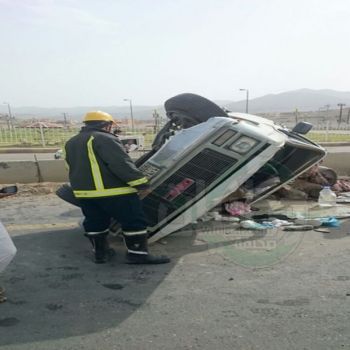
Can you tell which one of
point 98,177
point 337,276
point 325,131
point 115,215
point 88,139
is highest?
point 88,139

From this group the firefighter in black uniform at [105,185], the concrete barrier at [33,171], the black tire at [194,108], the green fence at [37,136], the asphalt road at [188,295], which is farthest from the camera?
the green fence at [37,136]

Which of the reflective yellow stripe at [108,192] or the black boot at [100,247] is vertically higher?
the reflective yellow stripe at [108,192]

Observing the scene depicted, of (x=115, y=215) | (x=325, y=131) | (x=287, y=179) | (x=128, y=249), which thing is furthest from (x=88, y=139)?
(x=325, y=131)

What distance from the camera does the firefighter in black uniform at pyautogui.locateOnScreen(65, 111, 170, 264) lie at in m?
4.30

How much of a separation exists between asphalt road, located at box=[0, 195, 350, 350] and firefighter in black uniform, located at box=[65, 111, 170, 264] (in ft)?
0.77

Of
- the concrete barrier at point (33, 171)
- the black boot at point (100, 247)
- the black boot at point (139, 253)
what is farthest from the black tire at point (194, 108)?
the concrete barrier at point (33, 171)

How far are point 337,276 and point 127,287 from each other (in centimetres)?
180

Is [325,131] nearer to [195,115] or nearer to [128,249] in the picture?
[195,115]

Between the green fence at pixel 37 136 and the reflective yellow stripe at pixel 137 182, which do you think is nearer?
the reflective yellow stripe at pixel 137 182

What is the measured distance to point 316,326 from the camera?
10.2ft

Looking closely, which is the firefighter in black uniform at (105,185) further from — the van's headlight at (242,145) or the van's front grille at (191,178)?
the van's headlight at (242,145)

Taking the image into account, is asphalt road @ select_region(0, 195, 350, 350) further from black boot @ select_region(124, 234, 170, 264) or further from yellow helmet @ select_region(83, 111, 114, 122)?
yellow helmet @ select_region(83, 111, 114, 122)

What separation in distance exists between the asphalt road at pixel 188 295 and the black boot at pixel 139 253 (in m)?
0.08

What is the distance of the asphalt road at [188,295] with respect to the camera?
118 inches
